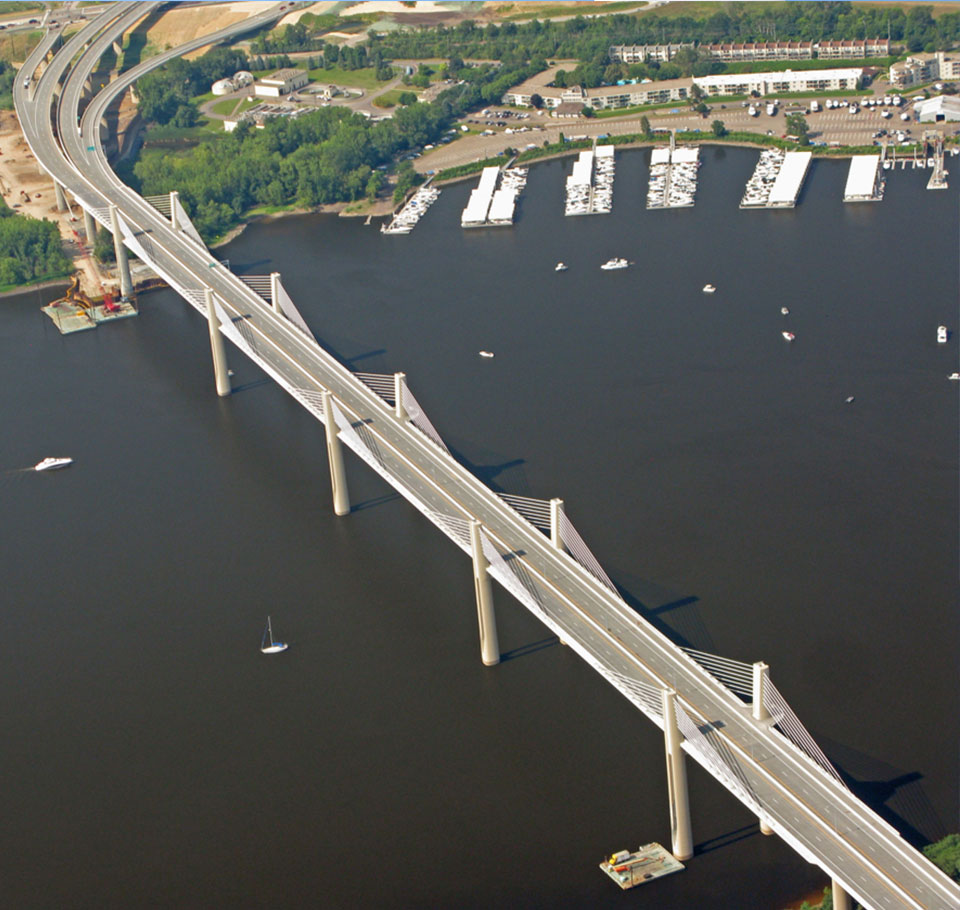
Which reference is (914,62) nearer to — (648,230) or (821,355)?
(648,230)

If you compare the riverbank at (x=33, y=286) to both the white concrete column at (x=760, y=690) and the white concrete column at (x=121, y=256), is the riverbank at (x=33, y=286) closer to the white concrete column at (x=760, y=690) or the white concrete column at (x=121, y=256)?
the white concrete column at (x=121, y=256)

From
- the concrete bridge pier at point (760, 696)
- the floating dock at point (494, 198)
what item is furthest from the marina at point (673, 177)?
the concrete bridge pier at point (760, 696)

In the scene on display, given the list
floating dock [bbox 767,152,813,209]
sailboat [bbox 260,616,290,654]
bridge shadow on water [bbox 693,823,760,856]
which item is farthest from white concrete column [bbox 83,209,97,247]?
bridge shadow on water [bbox 693,823,760,856]

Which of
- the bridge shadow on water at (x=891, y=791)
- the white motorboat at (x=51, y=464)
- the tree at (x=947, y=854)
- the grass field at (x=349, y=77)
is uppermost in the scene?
the grass field at (x=349, y=77)

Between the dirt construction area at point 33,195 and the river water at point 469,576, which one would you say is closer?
the river water at point 469,576

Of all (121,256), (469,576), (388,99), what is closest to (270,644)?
(469,576)

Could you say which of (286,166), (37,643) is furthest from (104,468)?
(286,166)

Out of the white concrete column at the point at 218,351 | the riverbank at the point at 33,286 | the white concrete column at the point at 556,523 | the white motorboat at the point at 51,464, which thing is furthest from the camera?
the riverbank at the point at 33,286
